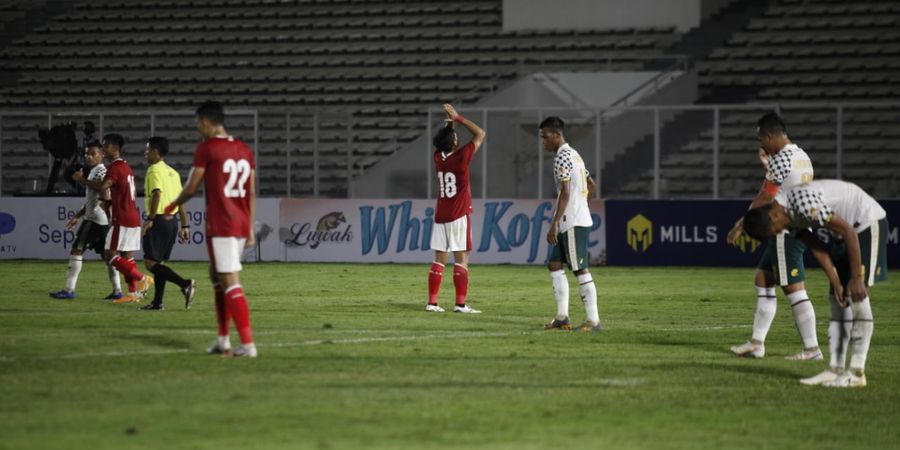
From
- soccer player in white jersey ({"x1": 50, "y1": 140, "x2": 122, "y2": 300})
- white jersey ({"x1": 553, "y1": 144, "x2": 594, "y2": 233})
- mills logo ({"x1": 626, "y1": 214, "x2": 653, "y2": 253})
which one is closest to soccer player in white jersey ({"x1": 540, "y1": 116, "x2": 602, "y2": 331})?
white jersey ({"x1": 553, "y1": 144, "x2": 594, "y2": 233})

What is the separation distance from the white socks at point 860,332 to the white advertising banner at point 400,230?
17.8 metres

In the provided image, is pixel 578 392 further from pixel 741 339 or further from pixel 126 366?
pixel 741 339

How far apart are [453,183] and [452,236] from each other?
0.63 meters

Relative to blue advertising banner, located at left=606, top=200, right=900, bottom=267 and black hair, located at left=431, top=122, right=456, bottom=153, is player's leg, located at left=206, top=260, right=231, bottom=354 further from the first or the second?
blue advertising banner, located at left=606, top=200, right=900, bottom=267

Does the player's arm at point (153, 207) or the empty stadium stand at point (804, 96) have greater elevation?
the empty stadium stand at point (804, 96)

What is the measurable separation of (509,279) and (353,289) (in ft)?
13.1

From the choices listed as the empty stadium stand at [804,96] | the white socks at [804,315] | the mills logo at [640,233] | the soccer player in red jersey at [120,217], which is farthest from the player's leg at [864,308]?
the mills logo at [640,233]

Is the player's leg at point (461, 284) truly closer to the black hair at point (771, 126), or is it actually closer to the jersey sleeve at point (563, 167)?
the jersey sleeve at point (563, 167)

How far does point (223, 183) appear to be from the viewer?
35.6ft

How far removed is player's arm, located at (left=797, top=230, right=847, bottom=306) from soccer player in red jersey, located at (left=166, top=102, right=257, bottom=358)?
4.31 m

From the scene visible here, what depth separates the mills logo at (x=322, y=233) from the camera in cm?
2891

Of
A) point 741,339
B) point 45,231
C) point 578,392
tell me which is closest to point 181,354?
point 578,392

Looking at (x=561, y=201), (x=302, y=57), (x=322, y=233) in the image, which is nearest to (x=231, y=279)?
(x=561, y=201)

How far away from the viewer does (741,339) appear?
1349 cm
